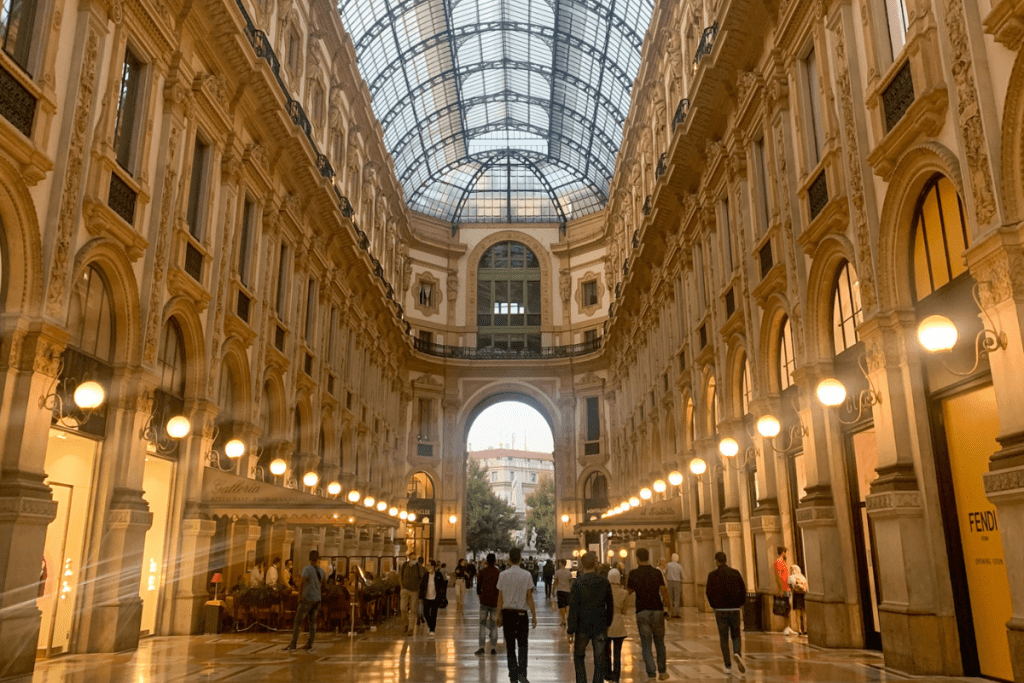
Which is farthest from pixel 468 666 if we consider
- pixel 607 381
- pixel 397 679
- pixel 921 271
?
pixel 607 381

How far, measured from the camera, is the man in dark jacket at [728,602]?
9.97 m

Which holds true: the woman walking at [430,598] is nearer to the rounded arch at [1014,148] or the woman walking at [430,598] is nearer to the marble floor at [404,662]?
the marble floor at [404,662]

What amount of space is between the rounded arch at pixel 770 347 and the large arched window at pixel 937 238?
556 centimetres

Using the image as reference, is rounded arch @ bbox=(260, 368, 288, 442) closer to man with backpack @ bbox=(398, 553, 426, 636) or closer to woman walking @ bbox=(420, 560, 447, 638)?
man with backpack @ bbox=(398, 553, 426, 636)

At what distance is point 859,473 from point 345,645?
29.0 ft

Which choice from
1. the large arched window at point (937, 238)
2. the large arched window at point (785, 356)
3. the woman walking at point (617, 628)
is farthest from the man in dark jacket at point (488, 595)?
the large arched window at point (937, 238)

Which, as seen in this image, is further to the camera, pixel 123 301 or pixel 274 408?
pixel 274 408

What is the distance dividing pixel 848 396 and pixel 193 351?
12071 mm

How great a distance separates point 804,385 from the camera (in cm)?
1359

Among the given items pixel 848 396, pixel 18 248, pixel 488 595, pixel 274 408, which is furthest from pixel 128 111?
pixel 848 396

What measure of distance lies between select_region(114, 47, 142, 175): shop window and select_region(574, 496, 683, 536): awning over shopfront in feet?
51.6

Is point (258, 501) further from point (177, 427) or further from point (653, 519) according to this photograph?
point (653, 519)

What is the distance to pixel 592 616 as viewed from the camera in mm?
8422

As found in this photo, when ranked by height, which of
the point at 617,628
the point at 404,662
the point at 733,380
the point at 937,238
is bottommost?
the point at 404,662
